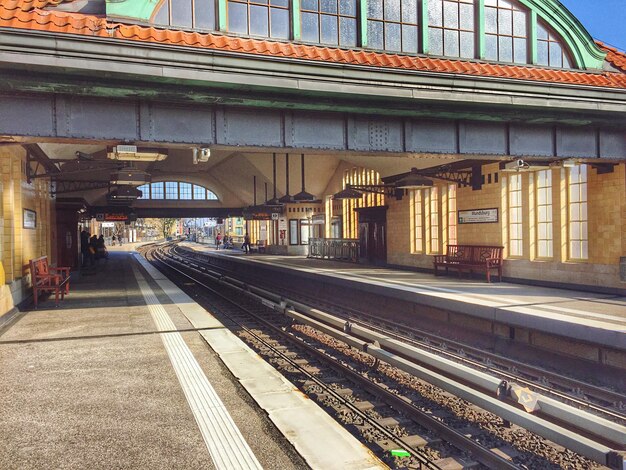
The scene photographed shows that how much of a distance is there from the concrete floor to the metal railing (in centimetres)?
1697

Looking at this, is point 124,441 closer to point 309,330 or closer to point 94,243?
point 309,330

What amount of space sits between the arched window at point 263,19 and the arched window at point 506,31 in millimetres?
5969

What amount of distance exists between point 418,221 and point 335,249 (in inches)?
352

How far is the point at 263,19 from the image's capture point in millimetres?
10961

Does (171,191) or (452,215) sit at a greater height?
(171,191)

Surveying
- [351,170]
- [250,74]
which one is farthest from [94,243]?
[250,74]

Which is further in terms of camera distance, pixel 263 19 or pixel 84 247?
pixel 84 247

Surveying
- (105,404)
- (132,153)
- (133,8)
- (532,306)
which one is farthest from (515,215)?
(105,404)

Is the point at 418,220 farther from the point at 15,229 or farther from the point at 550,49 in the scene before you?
the point at 15,229

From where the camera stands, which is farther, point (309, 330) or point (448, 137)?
point (309, 330)

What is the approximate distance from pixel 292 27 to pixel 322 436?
9.49m

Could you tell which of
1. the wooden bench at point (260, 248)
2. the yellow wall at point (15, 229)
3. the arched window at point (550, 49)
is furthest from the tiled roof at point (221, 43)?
the wooden bench at point (260, 248)

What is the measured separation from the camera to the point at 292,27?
1105cm

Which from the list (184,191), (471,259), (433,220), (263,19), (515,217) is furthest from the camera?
(184,191)
